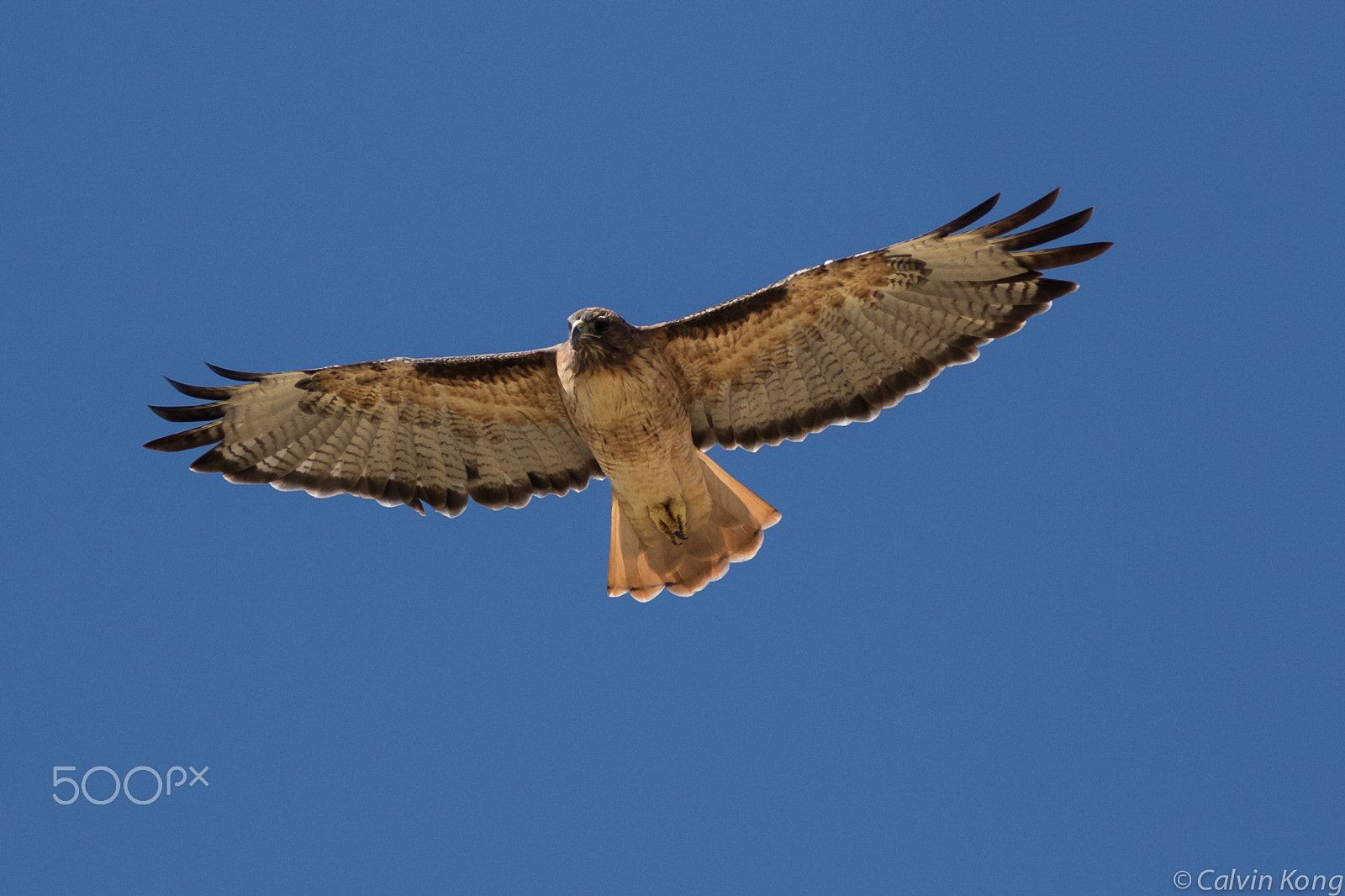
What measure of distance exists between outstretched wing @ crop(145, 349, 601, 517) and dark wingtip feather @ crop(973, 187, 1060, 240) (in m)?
3.23

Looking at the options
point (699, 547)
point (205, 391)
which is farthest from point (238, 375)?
point (699, 547)

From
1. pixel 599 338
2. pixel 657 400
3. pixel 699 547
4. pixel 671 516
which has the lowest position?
pixel 699 547

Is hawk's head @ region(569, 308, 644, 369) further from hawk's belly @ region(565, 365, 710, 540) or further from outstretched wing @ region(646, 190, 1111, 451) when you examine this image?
outstretched wing @ region(646, 190, 1111, 451)

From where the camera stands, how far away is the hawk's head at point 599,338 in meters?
8.48

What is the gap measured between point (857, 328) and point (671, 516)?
1.96 meters

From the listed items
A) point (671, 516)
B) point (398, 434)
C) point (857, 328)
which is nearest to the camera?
point (857, 328)

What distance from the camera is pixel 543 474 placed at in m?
10.1

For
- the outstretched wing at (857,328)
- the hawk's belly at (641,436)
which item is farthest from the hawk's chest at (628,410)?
the outstretched wing at (857,328)

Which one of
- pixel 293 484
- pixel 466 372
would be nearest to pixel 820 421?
pixel 466 372

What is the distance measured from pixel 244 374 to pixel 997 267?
18.0 ft

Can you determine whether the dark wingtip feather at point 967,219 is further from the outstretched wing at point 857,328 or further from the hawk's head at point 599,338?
the hawk's head at point 599,338

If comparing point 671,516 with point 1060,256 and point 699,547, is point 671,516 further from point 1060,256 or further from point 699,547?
point 1060,256

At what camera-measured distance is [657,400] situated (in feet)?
29.4

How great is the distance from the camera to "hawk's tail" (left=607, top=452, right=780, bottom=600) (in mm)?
9727
